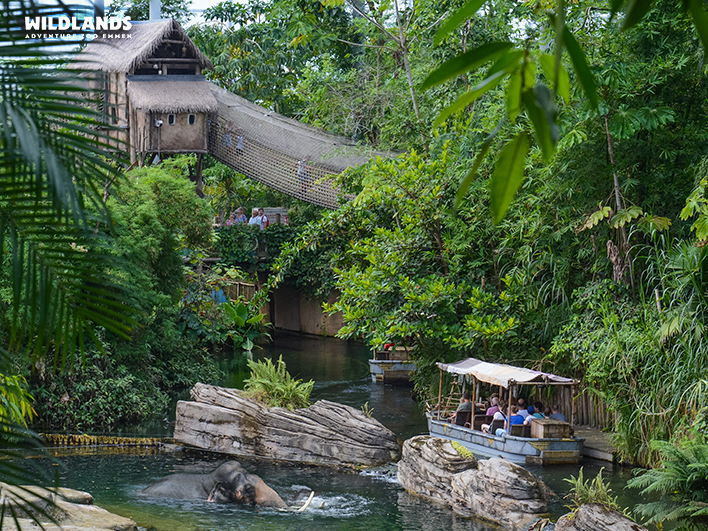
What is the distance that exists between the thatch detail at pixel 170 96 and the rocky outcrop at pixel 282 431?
9.96m

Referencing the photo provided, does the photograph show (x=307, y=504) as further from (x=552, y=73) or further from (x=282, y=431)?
(x=552, y=73)

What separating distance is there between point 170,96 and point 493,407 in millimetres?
13277

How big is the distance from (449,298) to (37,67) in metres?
13.7

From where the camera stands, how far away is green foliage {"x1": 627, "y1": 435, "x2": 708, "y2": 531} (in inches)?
347

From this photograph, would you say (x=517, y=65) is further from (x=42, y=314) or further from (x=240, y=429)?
(x=240, y=429)

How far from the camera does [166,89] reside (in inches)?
888

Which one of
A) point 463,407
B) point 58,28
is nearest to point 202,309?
point 463,407

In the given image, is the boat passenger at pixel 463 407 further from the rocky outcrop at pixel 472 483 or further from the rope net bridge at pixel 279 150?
the rope net bridge at pixel 279 150

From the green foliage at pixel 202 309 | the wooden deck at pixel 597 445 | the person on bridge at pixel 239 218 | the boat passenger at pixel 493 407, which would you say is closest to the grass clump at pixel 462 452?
the boat passenger at pixel 493 407

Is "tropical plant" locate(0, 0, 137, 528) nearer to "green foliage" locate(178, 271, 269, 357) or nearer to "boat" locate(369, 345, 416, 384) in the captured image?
"green foliage" locate(178, 271, 269, 357)

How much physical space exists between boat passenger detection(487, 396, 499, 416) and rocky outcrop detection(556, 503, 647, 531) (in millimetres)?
4831

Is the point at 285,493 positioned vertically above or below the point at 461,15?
below

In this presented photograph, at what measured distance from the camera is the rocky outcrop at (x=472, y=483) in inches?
416

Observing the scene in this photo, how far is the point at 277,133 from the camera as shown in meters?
23.2
